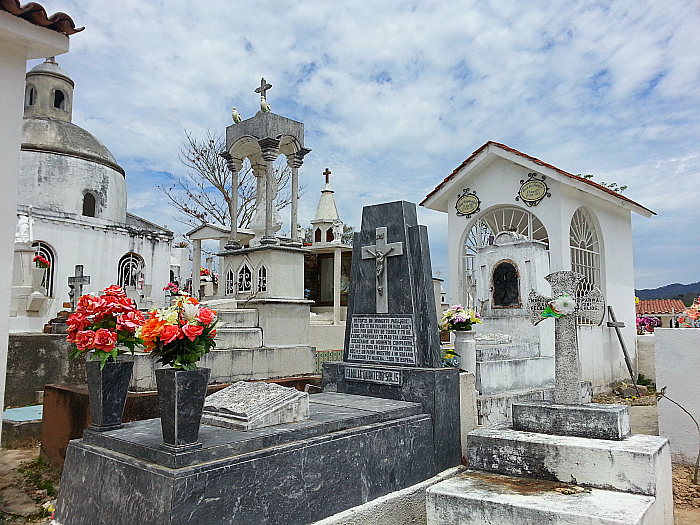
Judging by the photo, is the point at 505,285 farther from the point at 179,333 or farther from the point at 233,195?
the point at 179,333

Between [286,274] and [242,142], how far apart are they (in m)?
2.50

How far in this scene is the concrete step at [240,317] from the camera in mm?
7433

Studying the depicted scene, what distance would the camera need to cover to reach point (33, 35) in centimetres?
467

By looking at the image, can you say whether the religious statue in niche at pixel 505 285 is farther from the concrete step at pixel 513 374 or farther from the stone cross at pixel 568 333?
the stone cross at pixel 568 333

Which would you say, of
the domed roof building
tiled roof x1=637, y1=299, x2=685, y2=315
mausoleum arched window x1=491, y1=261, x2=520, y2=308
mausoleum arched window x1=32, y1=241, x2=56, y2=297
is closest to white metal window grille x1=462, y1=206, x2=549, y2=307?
mausoleum arched window x1=491, y1=261, x2=520, y2=308

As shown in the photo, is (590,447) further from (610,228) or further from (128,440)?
(610,228)

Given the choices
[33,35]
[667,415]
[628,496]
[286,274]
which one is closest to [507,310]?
[667,415]

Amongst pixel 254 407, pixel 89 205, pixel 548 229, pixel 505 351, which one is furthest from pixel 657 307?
pixel 254 407

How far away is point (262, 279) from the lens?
7.95 m

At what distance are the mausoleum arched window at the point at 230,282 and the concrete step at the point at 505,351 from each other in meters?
4.05

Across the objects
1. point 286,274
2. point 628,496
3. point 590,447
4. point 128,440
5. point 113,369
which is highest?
point 286,274

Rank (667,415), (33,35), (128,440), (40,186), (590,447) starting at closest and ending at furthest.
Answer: (128,440) → (590,447) → (33,35) → (667,415) → (40,186)

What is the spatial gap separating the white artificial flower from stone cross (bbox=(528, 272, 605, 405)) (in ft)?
0.14

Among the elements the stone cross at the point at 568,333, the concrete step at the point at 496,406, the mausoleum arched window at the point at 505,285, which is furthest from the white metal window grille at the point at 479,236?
the stone cross at the point at 568,333
